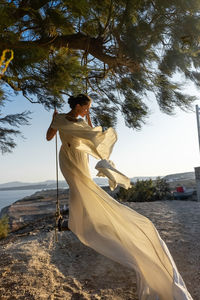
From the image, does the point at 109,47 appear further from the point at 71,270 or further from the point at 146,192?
the point at 146,192

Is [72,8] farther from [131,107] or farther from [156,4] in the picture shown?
[131,107]

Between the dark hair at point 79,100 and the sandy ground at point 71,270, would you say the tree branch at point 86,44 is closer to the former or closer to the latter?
the dark hair at point 79,100

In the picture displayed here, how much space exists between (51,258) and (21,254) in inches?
14.8

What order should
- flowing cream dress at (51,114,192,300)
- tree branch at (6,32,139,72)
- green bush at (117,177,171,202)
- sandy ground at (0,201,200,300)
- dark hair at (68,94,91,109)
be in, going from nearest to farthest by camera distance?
1. flowing cream dress at (51,114,192,300)
2. dark hair at (68,94,91,109)
3. sandy ground at (0,201,200,300)
4. tree branch at (6,32,139,72)
5. green bush at (117,177,171,202)

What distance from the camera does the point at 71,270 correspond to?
2.82 meters

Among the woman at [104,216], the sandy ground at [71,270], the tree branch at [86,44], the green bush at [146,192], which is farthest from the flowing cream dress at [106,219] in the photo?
the green bush at [146,192]

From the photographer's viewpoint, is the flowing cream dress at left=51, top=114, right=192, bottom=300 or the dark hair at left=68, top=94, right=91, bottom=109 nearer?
the flowing cream dress at left=51, top=114, right=192, bottom=300

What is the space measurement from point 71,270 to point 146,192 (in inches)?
252

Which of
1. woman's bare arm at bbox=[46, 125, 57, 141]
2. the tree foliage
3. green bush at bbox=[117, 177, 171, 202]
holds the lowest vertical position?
green bush at bbox=[117, 177, 171, 202]

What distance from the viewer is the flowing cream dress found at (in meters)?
1.93

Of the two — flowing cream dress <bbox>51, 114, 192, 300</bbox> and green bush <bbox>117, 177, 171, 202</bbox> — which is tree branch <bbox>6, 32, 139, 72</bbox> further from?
green bush <bbox>117, 177, 171, 202</bbox>

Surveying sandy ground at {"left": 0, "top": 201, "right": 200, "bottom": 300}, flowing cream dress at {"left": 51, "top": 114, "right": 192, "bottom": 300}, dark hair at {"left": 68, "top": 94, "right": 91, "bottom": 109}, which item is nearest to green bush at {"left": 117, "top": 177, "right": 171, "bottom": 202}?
sandy ground at {"left": 0, "top": 201, "right": 200, "bottom": 300}

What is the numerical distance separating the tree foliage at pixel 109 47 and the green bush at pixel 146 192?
5.76m

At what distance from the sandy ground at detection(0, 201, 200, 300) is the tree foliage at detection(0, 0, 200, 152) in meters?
1.67
